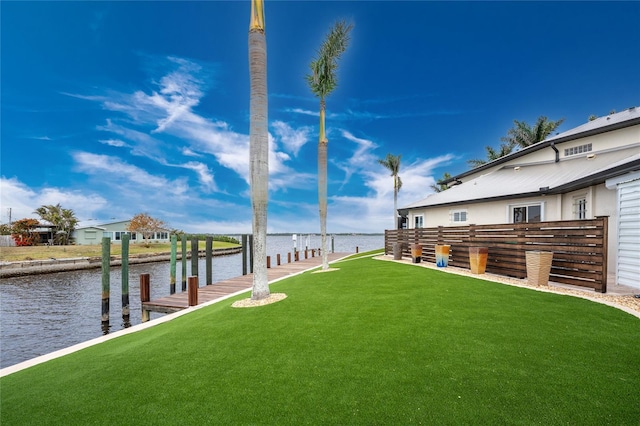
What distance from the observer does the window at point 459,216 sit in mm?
17555

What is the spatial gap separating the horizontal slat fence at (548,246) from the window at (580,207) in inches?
140

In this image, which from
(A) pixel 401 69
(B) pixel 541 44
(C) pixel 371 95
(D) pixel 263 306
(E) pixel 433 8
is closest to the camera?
(D) pixel 263 306

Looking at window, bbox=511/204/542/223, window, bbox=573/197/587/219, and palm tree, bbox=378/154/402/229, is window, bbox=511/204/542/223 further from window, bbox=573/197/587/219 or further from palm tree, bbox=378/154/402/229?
palm tree, bbox=378/154/402/229

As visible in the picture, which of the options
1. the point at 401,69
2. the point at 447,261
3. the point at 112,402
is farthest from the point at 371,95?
the point at 112,402

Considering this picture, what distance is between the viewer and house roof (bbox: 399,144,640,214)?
12.6m

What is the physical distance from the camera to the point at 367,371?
12.7 feet

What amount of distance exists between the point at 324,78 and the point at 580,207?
1236cm

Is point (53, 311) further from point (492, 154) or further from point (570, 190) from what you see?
point (492, 154)

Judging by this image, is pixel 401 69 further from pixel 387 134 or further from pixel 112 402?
pixel 112 402

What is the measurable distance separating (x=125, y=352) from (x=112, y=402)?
2147 mm

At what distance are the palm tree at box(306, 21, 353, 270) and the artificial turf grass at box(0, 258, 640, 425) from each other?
870cm

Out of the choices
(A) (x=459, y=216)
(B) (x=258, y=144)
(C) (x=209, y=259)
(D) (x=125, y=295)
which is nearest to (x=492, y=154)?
(A) (x=459, y=216)

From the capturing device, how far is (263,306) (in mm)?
7898

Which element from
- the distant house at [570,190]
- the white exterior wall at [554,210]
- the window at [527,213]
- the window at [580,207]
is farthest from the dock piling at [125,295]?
the window at [580,207]
